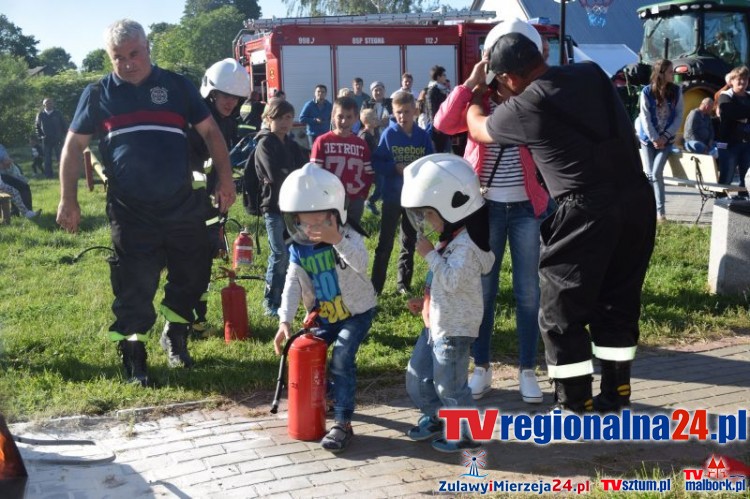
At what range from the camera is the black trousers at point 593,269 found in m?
4.28

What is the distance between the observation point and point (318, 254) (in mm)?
4793

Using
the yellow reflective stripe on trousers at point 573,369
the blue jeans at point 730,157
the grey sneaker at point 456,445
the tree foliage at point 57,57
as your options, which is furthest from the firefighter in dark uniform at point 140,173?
the tree foliage at point 57,57

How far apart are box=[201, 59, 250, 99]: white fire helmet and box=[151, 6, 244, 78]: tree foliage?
66.9 meters

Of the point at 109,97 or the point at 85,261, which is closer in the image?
the point at 109,97

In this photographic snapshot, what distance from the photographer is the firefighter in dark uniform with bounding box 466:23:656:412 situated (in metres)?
4.22

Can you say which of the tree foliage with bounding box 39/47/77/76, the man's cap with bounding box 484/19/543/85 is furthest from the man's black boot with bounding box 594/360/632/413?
the tree foliage with bounding box 39/47/77/76

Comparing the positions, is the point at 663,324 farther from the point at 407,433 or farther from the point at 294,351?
the point at 294,351

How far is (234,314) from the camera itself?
6672 mm

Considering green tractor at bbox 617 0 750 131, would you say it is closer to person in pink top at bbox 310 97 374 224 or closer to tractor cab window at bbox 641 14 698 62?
tractor cab window at bbox 641 14 698 62

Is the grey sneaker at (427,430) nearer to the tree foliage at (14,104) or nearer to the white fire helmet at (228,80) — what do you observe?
the white fire helmet at (228,80)

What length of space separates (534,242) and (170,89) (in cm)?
262

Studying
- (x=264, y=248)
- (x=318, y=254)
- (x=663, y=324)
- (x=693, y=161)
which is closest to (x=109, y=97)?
(x=318, y=254)

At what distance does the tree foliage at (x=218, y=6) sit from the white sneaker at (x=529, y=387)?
99262mm

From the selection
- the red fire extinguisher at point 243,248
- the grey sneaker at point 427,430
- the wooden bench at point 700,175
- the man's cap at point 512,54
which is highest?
the man's cap at point 512,54
